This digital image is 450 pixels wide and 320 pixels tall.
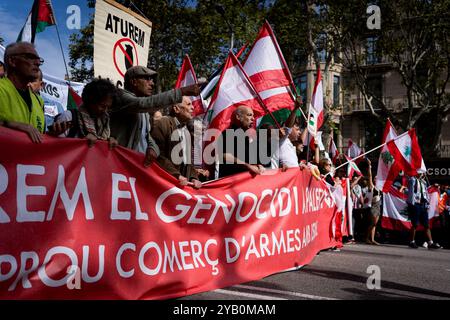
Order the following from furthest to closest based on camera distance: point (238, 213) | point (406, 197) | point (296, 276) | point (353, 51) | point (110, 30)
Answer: point (353, 51), point (406, 197), point (110, 30), point (296, 276), point (238, 213)

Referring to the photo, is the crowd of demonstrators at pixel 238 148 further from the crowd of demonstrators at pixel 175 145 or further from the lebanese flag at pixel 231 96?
the crowd of demonstrators at pixel 175 145

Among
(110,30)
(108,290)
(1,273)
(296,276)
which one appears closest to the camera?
(1,273)

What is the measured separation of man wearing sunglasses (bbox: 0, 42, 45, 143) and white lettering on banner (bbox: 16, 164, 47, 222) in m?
0.23

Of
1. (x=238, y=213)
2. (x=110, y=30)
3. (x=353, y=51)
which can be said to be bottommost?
(x=238, y=213)

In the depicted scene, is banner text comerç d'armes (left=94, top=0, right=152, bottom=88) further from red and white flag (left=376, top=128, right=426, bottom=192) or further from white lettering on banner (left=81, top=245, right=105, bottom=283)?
Result: red and white flag (left=376, top=128, right=426, bottom=192)

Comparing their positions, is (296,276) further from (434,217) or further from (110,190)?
(434,217)

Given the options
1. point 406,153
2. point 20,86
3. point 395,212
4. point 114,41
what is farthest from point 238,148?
point 395,212

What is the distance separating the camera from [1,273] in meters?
2.99

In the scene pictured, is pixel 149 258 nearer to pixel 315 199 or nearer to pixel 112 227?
pixel 112 227

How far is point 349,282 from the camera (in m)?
5.28

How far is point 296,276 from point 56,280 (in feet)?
9.68

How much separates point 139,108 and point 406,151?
7324 mm

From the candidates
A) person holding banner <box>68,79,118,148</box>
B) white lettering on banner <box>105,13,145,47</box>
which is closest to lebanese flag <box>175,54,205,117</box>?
white lettering on banner <box>105,13,145,47</box>
